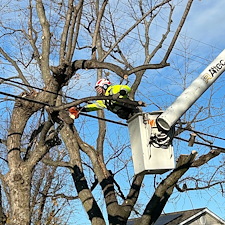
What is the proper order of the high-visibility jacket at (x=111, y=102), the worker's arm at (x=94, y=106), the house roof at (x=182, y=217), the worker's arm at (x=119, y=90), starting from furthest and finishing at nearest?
the house roof at (x=182, y=217) < the worker's arm at (x=94, y=106) < the high-visibility jacket at (x=111, y=102) < the worker's arm at (x=119, y=90)

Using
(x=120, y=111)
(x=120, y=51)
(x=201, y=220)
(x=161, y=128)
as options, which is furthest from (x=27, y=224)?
(x=201, y=220)

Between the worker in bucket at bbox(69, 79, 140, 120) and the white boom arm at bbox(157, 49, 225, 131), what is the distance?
71 cm

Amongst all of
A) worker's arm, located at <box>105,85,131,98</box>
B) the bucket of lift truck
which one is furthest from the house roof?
the bucket of lift truck

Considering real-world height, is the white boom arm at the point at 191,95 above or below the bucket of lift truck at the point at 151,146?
above

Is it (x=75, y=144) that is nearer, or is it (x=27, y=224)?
(x=27, y=224)

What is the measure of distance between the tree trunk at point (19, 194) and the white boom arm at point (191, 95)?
2.37 meters

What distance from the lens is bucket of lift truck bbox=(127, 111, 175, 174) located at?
5.62 metres

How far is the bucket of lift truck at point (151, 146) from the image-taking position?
18.5 ft

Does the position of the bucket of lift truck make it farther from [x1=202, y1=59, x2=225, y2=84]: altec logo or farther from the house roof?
the house roof

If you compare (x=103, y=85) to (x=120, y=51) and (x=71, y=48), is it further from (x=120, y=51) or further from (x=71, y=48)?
(x=120, y=51)

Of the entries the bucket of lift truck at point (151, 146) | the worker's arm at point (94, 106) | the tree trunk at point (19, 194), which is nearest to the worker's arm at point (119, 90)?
the worker's arm at point (94, 106)

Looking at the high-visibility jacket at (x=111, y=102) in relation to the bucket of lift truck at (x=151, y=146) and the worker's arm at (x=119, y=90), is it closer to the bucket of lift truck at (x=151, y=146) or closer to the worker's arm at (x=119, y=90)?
the worker's arm at (x=119, y=90)

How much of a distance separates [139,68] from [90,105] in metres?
1.36

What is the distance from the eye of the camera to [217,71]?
5.92 m
